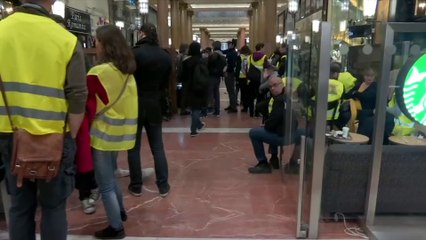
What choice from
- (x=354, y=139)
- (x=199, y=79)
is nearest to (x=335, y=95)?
(x=354, y=139)

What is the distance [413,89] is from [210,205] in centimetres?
181

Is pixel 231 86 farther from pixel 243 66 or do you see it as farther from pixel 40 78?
pixel 40 78

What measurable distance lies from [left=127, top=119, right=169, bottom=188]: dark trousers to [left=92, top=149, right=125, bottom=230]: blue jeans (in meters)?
0.69

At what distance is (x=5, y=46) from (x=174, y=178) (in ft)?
8.54

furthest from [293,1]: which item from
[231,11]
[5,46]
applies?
[231,11]

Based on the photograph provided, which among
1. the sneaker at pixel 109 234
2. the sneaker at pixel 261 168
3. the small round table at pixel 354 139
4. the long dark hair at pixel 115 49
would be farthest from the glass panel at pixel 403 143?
the sneaker at pixel 109 234

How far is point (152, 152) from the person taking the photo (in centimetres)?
347

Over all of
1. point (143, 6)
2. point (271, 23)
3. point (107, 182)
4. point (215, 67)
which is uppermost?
point (143, 6)

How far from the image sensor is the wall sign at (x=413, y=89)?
244cm

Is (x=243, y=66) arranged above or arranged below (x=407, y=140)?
above

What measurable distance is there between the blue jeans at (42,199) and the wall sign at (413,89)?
79.1 inches

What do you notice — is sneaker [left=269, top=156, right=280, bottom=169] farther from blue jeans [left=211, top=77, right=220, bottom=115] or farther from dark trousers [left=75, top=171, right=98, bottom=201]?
blue jeans [left=211, top=77, right=220, bottom=115]

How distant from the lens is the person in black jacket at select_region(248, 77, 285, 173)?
386 centimetres

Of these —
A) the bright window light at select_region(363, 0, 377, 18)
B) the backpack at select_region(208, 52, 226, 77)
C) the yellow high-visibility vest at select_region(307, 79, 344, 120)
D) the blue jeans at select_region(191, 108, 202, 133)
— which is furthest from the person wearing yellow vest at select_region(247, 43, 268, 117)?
the yellow high-visibility vest at select_region(307, 79, 344, 120)
